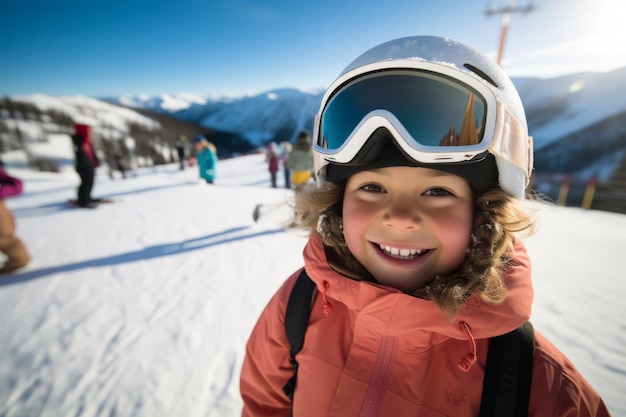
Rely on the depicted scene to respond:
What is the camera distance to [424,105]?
100cm

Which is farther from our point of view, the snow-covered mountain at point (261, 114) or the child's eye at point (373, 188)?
the snow-covered mountain at point (261, 114)

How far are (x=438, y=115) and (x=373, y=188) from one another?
14.8 inches

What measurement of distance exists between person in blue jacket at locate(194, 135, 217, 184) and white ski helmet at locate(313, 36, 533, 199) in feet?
21.9

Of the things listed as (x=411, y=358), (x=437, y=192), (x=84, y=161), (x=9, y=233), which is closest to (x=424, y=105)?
(x=437, y=192)

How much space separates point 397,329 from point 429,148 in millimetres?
652

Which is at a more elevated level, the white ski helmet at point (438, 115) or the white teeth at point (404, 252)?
the white ski helmet at point (438, 115)

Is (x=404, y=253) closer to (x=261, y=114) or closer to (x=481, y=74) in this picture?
(x=481, y=74)

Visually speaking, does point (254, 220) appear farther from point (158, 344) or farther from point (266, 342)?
point (266, 342)

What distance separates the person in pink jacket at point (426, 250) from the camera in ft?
2.76

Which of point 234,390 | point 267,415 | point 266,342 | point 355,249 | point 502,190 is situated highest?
point 502,190

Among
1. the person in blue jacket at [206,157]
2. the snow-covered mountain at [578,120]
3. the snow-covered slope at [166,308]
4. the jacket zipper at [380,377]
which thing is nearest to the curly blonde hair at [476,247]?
the jacket zipper at [380,377]

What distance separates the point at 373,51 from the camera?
104cm

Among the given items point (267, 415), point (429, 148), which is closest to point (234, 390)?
point (267, 415)

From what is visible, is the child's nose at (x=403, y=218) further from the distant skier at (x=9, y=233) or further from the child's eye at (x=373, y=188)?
the distant skier at (x=9, y=233)
